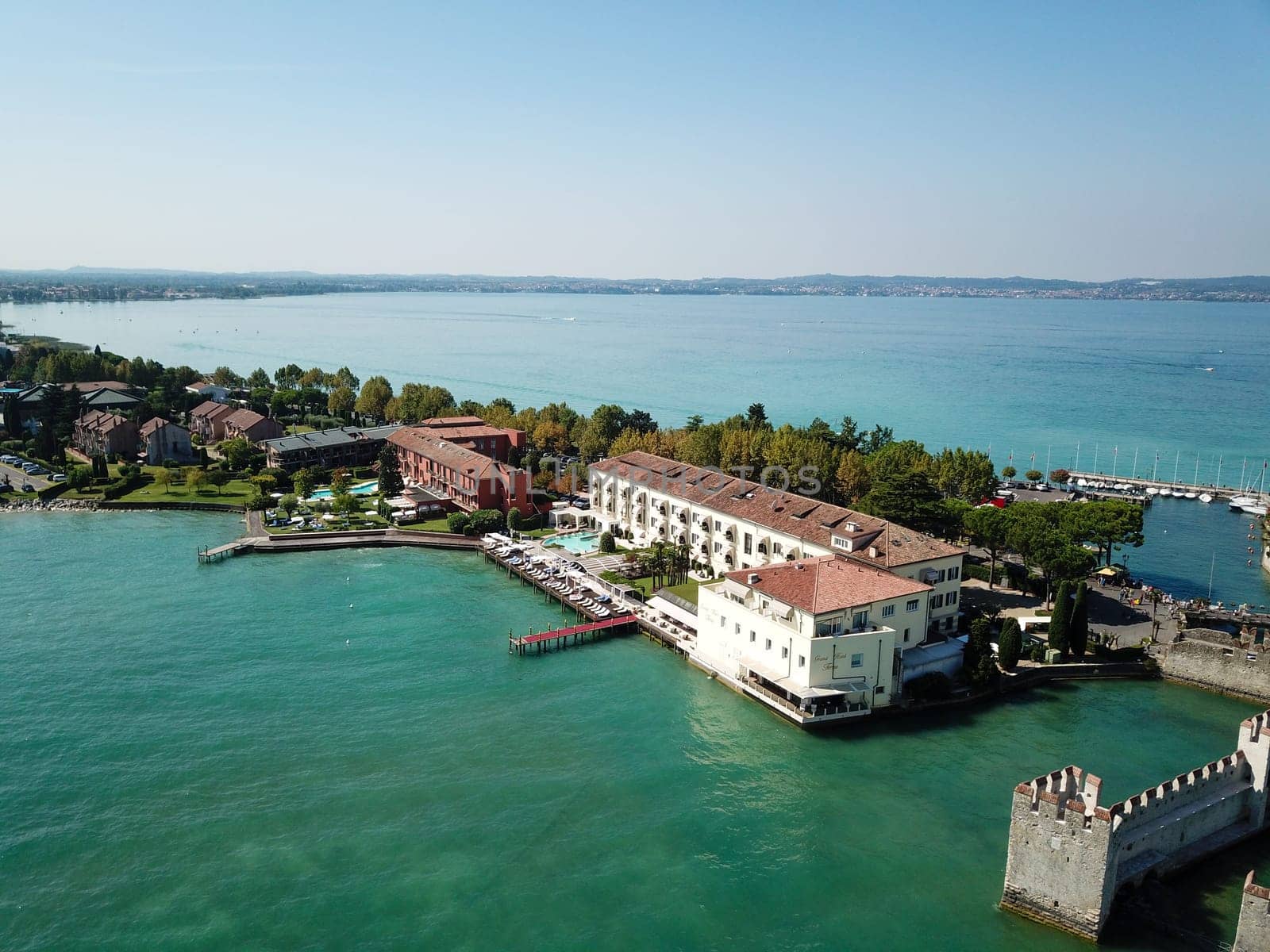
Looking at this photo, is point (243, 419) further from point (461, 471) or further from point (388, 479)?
point (461, 471)

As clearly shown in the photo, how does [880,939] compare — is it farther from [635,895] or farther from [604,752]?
[604,752]

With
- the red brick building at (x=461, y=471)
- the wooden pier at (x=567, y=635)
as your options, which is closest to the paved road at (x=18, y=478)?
the red brick building at (x=461, y=471)

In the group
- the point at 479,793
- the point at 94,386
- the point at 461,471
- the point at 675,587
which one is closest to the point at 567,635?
the point at 675,587

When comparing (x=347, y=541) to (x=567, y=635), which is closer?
(x=567, y=635)

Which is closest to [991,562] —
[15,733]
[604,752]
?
[604,752]

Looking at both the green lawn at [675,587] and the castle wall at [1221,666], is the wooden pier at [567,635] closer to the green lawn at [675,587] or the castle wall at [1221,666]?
the green lawn at [675,587]

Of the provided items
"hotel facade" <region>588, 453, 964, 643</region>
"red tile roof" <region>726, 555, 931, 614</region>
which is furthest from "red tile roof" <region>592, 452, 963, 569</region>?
"red tile roof" <region>726, 555, 931, 614</region>

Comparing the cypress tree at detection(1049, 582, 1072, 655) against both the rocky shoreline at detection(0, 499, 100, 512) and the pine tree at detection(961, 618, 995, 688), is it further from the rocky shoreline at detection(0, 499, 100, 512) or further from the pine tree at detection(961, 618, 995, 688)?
the rocky shoreline at detection(0, 499, 100, 512)
